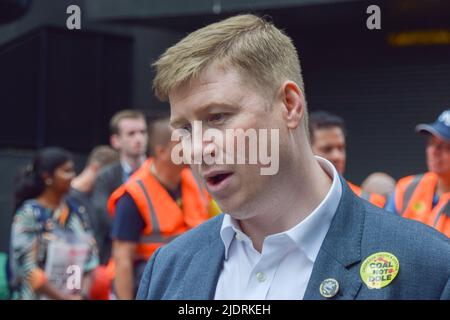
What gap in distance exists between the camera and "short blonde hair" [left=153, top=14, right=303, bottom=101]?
231 centimetres

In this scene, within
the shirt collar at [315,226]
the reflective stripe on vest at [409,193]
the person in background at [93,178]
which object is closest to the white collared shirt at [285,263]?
the shirt collar at [315,226]

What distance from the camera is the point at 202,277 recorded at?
2430 mm

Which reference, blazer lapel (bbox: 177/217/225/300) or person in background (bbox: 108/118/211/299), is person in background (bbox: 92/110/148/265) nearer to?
person in background (bbox: 108/118/211/299)

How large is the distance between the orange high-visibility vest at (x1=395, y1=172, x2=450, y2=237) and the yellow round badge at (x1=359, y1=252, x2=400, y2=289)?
3057 millimetres

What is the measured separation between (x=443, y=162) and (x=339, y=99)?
30.8 ft

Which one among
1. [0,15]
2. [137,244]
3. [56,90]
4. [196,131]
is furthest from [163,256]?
[56,90]

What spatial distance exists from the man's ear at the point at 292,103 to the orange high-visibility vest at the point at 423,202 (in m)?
2.97

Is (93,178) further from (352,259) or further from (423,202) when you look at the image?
(352,259)

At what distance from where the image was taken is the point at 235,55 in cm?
232

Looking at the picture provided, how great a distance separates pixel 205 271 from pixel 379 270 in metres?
0.50

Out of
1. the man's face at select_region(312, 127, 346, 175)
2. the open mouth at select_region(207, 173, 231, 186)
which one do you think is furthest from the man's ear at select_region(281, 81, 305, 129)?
the man's face at select_region(312, 127, 346, 175)

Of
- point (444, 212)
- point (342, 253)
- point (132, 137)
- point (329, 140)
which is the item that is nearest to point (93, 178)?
point (132, 137)

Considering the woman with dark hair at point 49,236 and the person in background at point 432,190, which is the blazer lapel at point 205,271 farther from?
the woman with dark hair at point 49,236

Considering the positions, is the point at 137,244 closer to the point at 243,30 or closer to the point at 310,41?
the point at 243,30
